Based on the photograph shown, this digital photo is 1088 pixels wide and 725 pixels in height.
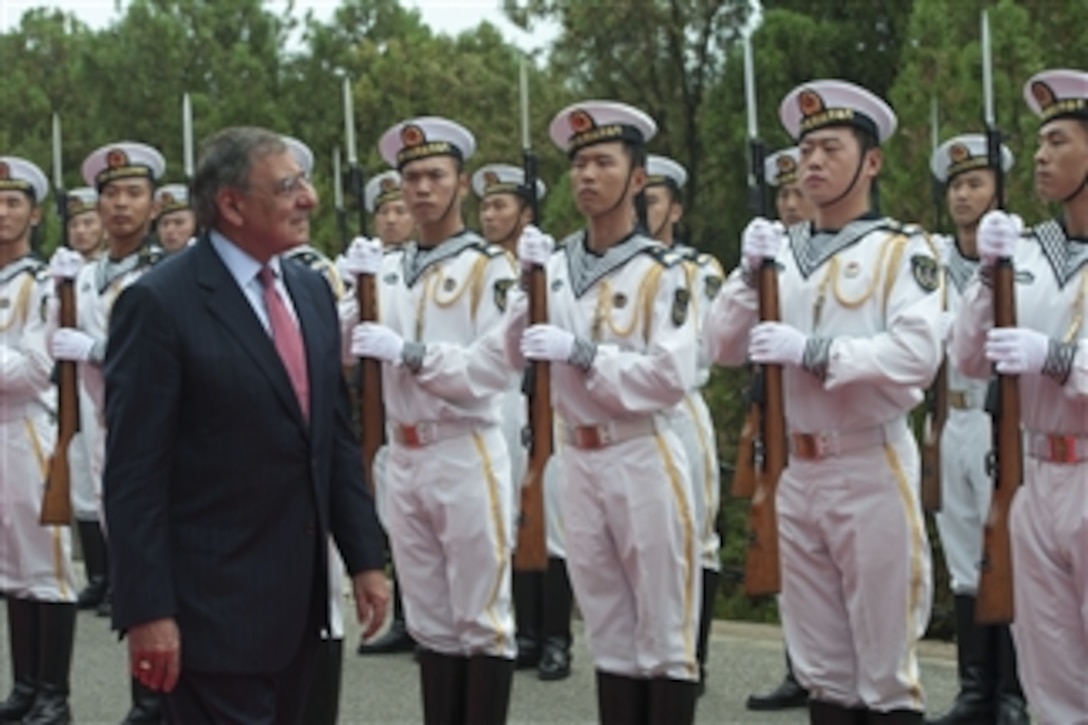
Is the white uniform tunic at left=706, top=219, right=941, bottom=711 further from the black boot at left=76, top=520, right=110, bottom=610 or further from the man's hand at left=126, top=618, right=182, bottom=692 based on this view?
the black boot at left=76, top=520, right=110, bottom=610

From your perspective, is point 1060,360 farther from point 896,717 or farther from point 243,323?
point 243,323

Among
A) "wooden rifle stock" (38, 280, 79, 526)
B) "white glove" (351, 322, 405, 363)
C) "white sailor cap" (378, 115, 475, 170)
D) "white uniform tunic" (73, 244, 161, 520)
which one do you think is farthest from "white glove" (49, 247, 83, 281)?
"white glove" (351, 322, 405, 363)

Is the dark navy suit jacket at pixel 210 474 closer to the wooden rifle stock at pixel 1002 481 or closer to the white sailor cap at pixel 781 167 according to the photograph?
the wooden rifle stock at pixel 1002 481

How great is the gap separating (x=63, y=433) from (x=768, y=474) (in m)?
3.38

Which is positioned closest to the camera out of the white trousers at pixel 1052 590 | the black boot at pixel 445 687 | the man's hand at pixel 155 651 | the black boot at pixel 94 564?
the man's hand at pixel 155 651

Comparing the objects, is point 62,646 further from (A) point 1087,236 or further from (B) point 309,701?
(A) point 1087,236

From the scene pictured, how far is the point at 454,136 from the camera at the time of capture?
→ 809cm

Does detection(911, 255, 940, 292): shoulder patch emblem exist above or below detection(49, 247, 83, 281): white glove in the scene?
below

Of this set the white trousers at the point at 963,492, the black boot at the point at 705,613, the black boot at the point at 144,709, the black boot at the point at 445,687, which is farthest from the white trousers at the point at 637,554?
the black boot at the point at 144,709

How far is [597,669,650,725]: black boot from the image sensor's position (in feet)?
23.6

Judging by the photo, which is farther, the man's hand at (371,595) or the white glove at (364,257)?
the white glove at (364,257)

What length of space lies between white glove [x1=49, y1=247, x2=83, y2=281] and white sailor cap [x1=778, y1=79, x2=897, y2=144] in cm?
331

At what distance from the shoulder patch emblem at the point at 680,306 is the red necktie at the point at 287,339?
7.34 ft

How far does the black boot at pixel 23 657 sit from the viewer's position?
8.73 meters
